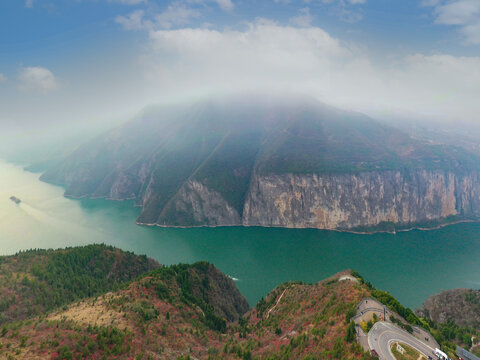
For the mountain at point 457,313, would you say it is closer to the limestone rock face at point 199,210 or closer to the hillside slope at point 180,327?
the hillside slope at point 180,327

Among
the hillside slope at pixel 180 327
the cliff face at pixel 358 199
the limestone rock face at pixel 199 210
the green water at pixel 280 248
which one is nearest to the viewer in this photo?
the hillside slope at pixel 180 327

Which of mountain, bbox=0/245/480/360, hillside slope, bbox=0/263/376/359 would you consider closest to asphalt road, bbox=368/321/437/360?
mountain, bbox=0/245/480/360

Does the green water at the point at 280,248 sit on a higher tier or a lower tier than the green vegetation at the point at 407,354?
lower

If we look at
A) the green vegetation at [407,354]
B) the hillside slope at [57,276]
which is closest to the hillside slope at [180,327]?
the green vegetation at [407,354]

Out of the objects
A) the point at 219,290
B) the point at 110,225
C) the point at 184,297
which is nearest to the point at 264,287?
the point at 219,290

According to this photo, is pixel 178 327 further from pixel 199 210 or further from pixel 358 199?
pixel 358 199

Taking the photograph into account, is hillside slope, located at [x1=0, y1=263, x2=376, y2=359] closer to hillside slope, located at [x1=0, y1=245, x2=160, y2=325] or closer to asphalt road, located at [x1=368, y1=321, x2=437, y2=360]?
asphalt road, located at [x1=368, y1=321, x2=437, y2=360]

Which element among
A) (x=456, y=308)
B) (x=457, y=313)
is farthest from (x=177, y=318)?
(x=456, y=308)
